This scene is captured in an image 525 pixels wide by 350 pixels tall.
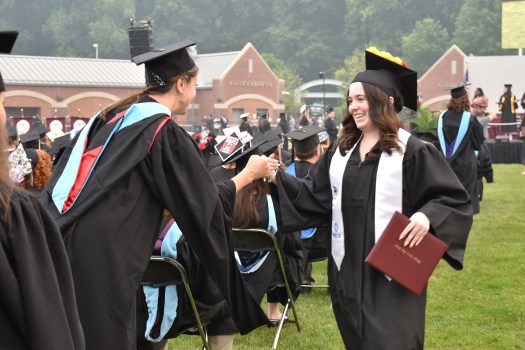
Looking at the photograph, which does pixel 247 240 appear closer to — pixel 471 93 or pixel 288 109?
pixel 471 93

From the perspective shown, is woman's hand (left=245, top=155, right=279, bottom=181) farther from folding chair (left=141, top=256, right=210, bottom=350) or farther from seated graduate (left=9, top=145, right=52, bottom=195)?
seated graduate (left=9, top=145, right=52, bottom=195)

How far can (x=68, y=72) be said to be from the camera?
57.7 m

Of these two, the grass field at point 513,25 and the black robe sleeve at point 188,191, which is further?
the grass field at point 513,25

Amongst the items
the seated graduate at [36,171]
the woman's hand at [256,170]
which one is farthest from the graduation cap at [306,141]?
the woman's hand at [256,170]

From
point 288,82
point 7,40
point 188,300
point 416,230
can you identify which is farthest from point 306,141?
point 288,82

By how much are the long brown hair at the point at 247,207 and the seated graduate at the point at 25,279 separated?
385 cm

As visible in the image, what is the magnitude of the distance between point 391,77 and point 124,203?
4.89ft

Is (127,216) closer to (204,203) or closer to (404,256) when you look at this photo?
(204,203)

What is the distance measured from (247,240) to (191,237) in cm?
217

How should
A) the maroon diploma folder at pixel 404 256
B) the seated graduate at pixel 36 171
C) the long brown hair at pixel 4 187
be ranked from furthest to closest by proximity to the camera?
1. the seated graduate at pixel 36 171
2. the maroon diploma folder at pixel 404 256
3. the long brown hair at pixel 4 187

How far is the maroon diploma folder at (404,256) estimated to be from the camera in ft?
13.5

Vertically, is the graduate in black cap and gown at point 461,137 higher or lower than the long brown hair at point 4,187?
lower

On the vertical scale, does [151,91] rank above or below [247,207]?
above

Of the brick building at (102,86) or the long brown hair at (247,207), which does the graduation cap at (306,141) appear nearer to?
the long brown hair at (247,207)
